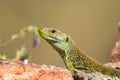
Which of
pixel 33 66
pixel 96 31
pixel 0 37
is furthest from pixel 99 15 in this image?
pixel 33 66

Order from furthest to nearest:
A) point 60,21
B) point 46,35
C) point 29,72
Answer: point 60,21 < point 46,35 < point 29,72

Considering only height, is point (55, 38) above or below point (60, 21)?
→ below

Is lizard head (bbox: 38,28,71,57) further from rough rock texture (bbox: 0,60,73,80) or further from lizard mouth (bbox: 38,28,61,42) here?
rough rock texture (bbox: 0,60,73,80)

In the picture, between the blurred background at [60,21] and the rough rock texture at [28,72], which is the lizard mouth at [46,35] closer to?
the rough rock texture at [28,72]

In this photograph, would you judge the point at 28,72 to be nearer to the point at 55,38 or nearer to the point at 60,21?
the point at 55,38

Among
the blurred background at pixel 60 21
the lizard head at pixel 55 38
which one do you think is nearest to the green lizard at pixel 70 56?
the lizard head at pixel 55 38

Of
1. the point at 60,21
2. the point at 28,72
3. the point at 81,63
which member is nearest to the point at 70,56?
the point at 81,63

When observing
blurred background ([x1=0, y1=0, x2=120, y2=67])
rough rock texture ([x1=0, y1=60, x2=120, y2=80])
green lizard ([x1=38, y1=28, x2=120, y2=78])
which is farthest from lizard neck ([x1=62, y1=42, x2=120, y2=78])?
blurred background ([x1=0, y1=0, x2=120, y2=67])
